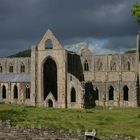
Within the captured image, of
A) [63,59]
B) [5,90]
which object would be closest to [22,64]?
[5,90]

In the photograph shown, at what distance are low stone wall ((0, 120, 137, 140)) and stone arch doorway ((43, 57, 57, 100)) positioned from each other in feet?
208

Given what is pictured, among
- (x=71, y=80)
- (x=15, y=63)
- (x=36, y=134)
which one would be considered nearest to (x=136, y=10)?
(x=36, y=134)

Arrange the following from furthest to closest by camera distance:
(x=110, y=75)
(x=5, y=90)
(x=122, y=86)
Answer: (x=5, y=90) → (x=110, y=75) → (x=122, y=86)

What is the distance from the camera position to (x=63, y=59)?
293 feet

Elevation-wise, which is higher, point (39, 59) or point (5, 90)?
point (39, 59)

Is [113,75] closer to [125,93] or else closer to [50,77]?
[125,93]

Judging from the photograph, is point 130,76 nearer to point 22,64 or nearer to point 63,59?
point 63,59

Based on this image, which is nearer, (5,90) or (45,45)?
(45,45)

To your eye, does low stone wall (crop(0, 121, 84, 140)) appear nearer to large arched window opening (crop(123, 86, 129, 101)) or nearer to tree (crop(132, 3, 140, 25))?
tree (crop(132, 3, 140, 25))

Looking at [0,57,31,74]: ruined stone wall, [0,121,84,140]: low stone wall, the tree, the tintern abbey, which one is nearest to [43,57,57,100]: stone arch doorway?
the tintern abbey

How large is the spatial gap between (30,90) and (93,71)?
540 inches

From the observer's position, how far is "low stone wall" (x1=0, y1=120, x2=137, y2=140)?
1137 inches

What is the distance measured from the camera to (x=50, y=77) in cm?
9644

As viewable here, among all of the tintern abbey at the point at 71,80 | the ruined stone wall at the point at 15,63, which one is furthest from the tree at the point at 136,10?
the ruined stone wall at the point at 15,63
